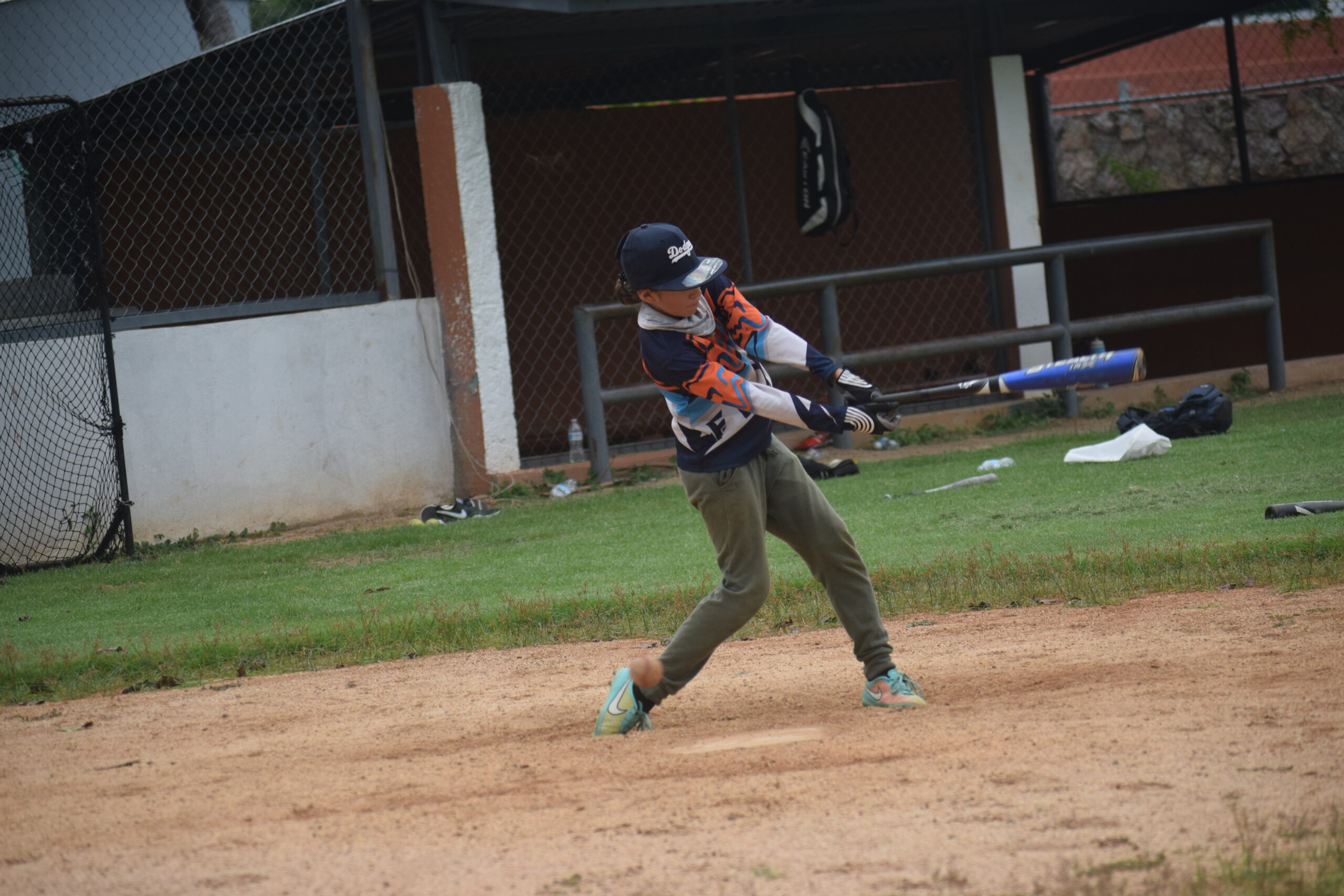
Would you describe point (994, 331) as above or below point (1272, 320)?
above

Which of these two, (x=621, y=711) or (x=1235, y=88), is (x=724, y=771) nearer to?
(x=621, y=711)

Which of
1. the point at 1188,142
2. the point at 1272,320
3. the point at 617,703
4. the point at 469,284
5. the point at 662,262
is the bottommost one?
the point at 617,703

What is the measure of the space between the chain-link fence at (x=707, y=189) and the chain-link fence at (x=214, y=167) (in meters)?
1.59

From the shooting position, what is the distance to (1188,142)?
58.0 ft

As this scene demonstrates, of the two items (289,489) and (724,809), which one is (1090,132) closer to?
(289,489)

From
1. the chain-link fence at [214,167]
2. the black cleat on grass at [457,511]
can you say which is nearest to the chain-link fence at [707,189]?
the chain-link fence at [214,167]

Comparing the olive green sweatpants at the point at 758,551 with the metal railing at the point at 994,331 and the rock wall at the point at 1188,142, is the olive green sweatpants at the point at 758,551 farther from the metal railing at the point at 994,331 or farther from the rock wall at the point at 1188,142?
the rock wall at the point at 1188,142

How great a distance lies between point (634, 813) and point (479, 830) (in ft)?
1.40

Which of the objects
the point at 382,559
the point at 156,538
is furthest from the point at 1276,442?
the point at 156,538

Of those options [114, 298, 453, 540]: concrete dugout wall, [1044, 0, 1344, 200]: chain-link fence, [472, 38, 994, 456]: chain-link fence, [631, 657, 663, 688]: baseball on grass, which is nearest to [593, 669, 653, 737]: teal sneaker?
[631, 657, 663, 688]: baseball on grass

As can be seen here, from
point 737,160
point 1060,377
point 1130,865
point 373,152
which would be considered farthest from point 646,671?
point 737,160

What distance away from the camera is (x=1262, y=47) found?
22.0m

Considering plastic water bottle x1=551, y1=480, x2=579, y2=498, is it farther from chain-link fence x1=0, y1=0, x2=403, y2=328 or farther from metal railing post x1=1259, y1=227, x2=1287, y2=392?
metal railing post x1=1259, y1=227, x2=1287, y2=392

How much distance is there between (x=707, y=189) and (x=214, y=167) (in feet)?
15.7
